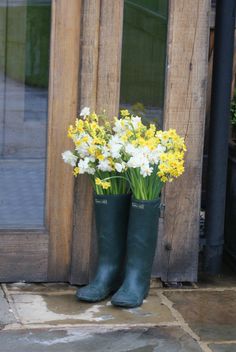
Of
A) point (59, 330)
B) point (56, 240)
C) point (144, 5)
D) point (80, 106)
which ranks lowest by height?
point (59, 330)

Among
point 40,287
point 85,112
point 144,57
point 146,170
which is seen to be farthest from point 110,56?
point 40,287

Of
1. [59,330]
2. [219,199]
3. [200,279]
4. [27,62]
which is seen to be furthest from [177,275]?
[27,62]

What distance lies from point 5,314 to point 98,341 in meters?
0.60

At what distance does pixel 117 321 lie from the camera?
14.8ft

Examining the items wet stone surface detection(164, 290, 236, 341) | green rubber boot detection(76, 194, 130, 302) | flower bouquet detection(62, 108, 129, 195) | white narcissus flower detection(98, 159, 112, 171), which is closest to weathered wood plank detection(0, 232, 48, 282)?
green rubber boot detection(76, 194, 130, 302)

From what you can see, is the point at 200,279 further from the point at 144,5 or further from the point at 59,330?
the point at 144,5

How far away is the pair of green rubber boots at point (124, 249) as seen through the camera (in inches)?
185

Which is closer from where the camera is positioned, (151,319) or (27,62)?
(151,319)

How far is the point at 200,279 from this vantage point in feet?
17.6

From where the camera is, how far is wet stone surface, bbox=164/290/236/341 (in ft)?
14.5

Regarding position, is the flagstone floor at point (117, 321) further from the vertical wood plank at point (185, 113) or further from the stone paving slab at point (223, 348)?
the vertical wood plank at point (185, 113)

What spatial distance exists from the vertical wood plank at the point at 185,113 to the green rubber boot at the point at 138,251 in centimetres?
34

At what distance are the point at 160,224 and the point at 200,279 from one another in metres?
0.52

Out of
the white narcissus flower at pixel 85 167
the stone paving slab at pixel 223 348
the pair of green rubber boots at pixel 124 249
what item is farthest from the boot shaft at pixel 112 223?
the stone paving slab at pixel 223 348
